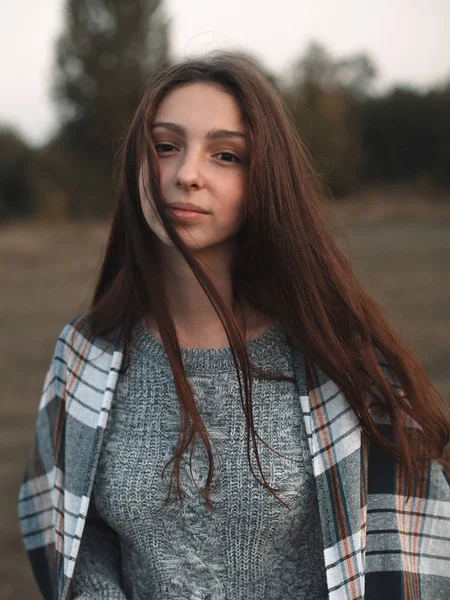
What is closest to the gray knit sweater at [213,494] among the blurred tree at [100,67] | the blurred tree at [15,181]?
the blurred tree at [15,181]

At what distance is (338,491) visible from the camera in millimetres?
1454

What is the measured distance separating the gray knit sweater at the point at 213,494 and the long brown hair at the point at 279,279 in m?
0.04

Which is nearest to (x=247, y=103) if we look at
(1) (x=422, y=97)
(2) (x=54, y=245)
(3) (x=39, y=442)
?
(3) (x=39, y=442)

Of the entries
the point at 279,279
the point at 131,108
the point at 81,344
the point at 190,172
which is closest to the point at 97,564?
the point at 81,344

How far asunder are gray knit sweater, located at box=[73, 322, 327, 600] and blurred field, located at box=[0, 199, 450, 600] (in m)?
Result: 0.50

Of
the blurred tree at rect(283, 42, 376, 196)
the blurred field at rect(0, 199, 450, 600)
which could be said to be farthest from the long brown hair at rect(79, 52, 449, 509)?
the blurred tree at rect(283, 42, 376, 196)

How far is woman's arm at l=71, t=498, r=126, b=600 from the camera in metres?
1.57

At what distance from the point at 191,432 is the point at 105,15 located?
24.4 m

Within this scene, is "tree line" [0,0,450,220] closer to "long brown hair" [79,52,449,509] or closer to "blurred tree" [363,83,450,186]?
"blurred tree" [363,83,450,186]

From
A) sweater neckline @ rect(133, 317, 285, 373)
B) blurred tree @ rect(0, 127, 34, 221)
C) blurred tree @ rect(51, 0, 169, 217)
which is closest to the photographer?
sweater neckline @ rect(133, 317, 285, 373)

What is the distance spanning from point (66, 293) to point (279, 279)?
8975 millimetres

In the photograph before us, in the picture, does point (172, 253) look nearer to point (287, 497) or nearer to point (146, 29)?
point (287, 497)

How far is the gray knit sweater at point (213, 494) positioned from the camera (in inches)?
58.0

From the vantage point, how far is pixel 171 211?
144 cm
